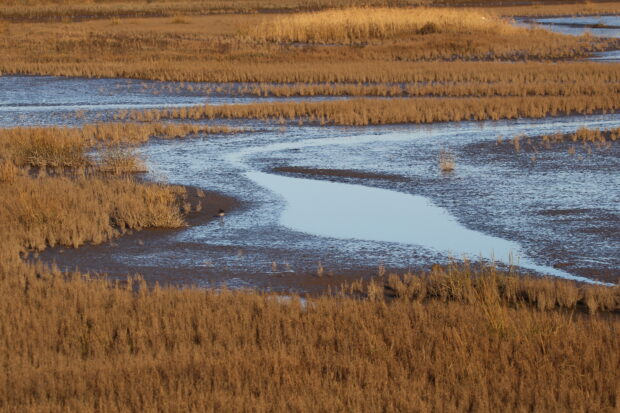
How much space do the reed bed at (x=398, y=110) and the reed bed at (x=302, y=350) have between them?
1444 cm

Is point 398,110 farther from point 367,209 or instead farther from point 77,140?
point 367,209

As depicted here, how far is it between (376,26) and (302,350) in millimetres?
40194

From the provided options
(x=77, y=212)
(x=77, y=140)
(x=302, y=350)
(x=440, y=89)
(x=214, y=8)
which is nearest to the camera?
(x=302, y=350)

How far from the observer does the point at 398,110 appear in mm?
24812

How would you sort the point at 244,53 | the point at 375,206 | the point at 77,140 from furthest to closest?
1. the point at 244,53
2. the point at 77,140
3. the point at 375,206

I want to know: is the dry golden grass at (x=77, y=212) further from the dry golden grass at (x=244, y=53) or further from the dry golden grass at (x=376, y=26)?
the dry golden grass at (x=376, y=26)

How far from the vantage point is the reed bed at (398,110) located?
955 inches

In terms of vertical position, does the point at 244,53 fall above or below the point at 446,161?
above

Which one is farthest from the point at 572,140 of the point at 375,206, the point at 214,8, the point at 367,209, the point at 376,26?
the point at 214,8

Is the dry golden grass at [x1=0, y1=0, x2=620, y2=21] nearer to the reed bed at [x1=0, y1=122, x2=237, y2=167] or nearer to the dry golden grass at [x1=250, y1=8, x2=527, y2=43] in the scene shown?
A: the dry golden grass at [x1=250, y1=8, x2=527, y2=43]

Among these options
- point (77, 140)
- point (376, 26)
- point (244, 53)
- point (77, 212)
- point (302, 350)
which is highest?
point (376, 26)

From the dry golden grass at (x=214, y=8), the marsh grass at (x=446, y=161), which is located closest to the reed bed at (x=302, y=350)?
the marsh grass at (x=446, y=161)

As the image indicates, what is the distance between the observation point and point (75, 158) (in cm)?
1856

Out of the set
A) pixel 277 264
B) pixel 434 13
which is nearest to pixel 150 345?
pixel 277 264
